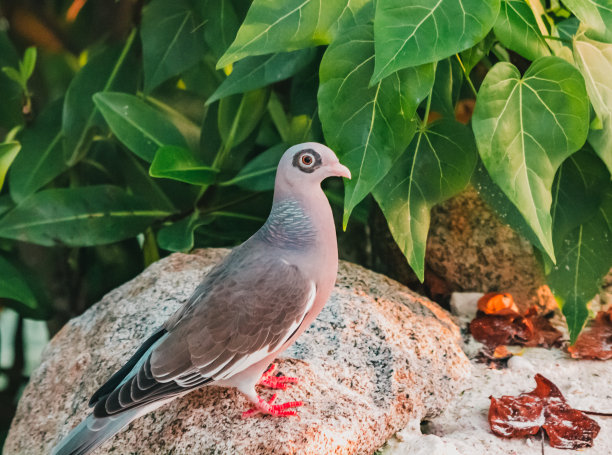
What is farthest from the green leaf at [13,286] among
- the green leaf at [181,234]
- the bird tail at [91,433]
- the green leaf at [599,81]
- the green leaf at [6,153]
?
the green leaf at [599,81]

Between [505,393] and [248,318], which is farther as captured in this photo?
[505,393]

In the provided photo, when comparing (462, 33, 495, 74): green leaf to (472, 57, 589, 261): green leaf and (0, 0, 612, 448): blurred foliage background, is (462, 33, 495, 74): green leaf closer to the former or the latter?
(0, 0, 612, 448): blurred foliage background

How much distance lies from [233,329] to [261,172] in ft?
2.49

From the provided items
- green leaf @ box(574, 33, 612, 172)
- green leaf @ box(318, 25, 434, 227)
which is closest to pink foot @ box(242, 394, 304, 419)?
green leaf @ box(318, 25, 434, 227)

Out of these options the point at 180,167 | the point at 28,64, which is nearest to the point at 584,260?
the point at 180,167

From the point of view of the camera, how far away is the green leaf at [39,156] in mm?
2225

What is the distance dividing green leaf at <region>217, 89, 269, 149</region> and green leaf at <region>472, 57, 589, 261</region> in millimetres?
783

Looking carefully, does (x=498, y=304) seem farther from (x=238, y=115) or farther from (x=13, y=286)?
(x=13, y=286)

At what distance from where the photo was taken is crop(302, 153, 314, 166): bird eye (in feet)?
4.61

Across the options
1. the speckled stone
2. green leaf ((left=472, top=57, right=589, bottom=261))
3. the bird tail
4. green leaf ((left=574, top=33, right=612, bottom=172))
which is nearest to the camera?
the bird tail

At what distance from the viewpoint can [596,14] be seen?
1611 millimetres

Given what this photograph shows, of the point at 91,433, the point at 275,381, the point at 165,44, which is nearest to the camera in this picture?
the point at 91,433

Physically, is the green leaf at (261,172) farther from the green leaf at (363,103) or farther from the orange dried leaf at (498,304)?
the orange dried leaf at (498,304)

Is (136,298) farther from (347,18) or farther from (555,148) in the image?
(555,148)
